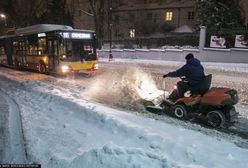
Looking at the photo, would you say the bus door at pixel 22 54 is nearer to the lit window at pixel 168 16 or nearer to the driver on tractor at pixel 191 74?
the driver on tractor at pixel 191 74

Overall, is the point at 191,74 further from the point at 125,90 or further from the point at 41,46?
the point at 41,46

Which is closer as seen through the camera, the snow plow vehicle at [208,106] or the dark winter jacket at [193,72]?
the snow plow vehicle at [208,106]

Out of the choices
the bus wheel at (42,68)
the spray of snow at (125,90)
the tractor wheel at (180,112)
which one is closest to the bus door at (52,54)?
the bus wheel at (42,68)

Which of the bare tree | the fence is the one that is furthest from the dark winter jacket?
the bare tree

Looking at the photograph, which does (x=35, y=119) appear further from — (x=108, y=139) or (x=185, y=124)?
(x=185, y=124)

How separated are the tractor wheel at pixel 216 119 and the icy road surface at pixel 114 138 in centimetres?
39

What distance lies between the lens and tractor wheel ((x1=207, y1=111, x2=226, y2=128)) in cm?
816

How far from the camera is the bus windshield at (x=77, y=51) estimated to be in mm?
17344

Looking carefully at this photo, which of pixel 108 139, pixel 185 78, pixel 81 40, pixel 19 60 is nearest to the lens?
pixel 108 139

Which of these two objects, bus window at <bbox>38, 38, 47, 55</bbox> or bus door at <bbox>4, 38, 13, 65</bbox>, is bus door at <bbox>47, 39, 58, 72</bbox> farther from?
bus door at <bbox>4, 38, 13, 65</bbox>

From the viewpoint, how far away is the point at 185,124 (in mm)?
8477

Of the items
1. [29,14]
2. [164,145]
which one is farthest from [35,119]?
[29,14]

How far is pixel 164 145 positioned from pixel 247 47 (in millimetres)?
21534

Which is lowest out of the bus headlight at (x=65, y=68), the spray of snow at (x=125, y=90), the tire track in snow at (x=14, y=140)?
the tire track in snow at (x=14, y=140)
